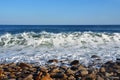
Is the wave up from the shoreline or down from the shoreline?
down

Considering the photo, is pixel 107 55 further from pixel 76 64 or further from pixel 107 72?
pixel 107 72

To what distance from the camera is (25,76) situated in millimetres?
7648

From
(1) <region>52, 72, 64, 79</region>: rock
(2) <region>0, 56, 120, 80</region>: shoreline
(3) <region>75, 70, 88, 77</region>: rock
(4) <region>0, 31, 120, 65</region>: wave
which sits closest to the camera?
(2) <region>0, 56, 120, 80</region>: shoreline

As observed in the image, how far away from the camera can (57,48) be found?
594 inches

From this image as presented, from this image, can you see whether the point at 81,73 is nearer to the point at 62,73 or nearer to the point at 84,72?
the point at 84,72

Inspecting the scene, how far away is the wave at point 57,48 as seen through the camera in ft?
37.1

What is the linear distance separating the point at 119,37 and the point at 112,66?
13.3 metres

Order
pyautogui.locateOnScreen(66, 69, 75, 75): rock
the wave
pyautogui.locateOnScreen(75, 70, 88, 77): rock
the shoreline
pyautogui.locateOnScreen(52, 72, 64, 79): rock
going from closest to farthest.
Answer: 1. the shoreline
2. pyautogui.locateOnScreen(52, 72, 64, 79): rock
3. pyautogui.locateOnScreen(75, 70, 88, 77): rock
4. pyautogui.locateOnScreen(66, 69, 75, 75): rock
5. the wave

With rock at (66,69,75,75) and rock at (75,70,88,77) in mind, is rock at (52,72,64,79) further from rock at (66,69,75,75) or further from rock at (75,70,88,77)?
Result: rock at (75,70,88,77)

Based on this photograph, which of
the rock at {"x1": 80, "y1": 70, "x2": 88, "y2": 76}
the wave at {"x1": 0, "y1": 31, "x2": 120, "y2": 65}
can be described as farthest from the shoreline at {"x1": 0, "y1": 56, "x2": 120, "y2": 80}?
the wave at {"x1": 0, "y1": 31, "x2": 120, "y2": 65}

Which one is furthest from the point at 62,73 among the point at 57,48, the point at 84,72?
the point at 57,48

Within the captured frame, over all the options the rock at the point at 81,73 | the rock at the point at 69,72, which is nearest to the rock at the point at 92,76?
the rock at the point at 81,73

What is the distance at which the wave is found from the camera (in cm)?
1132

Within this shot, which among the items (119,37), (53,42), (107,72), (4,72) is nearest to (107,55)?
(107,72)
